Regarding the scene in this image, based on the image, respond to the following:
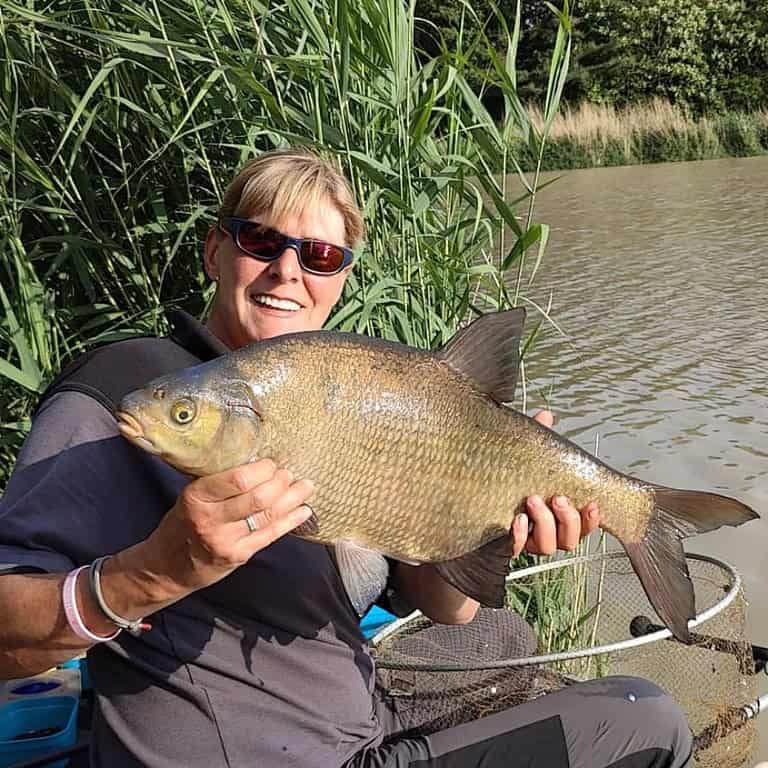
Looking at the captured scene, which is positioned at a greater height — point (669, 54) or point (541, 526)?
point (669, 54)

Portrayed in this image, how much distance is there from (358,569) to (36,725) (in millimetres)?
1189

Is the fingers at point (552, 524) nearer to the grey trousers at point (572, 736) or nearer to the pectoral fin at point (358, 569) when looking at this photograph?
the pectoral fin at point (358, 569)

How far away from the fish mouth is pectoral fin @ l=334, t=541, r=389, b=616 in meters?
0.38

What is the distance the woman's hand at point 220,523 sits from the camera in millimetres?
1271

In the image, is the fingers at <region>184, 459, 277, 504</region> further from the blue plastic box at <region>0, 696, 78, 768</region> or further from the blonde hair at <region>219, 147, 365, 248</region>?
the blue plastic box at <region>0, 696, 78, 768</region>

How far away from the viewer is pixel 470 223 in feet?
10.5

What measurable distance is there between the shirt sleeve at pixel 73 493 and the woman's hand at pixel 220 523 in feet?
0.70

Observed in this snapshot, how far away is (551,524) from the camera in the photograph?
1.78 meters

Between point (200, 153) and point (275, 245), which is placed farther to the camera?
point (200, 153)

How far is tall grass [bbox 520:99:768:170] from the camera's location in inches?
964

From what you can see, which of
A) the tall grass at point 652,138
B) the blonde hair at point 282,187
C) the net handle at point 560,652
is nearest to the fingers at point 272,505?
the blonde hair at point 282,187

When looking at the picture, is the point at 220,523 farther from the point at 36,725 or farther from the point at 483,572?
the point at 36,725

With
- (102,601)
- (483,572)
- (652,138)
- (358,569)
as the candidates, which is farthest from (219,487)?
(652,138)

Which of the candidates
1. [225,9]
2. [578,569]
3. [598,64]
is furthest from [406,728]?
[598,64]
